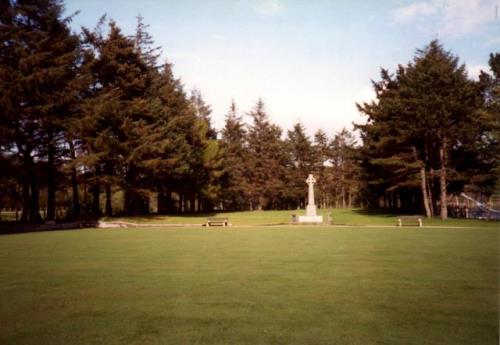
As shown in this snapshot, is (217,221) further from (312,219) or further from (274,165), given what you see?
(274,165)

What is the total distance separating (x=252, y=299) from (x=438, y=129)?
34879 millimetres

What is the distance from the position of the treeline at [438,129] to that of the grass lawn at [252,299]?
25.7 m

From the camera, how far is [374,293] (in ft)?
26.9

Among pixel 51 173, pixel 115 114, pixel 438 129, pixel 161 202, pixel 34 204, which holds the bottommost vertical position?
pixel 161 202

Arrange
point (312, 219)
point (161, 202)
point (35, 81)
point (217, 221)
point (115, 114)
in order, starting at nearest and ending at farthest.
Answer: point (35, 81), point (217, 221), point (312, 219), point (115, 114), point (161, 202)

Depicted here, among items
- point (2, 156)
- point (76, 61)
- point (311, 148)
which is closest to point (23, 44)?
point (76, 61)

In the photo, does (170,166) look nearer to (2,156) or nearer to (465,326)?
(2,156)

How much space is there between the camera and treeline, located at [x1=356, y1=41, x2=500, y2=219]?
119 feet

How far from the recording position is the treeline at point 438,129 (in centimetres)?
3612

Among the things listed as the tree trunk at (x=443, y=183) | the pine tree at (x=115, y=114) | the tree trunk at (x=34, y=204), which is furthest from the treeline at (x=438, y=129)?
the tree trunk at (x=34, y=204)

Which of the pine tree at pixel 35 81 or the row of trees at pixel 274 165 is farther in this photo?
the row of trees at pixel 274 165

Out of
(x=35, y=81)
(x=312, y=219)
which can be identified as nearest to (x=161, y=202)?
(x=35, y=81)

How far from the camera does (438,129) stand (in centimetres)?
3766

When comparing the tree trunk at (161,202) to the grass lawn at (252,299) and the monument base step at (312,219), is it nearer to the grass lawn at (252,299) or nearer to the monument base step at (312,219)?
the monument base step at (312,219)
